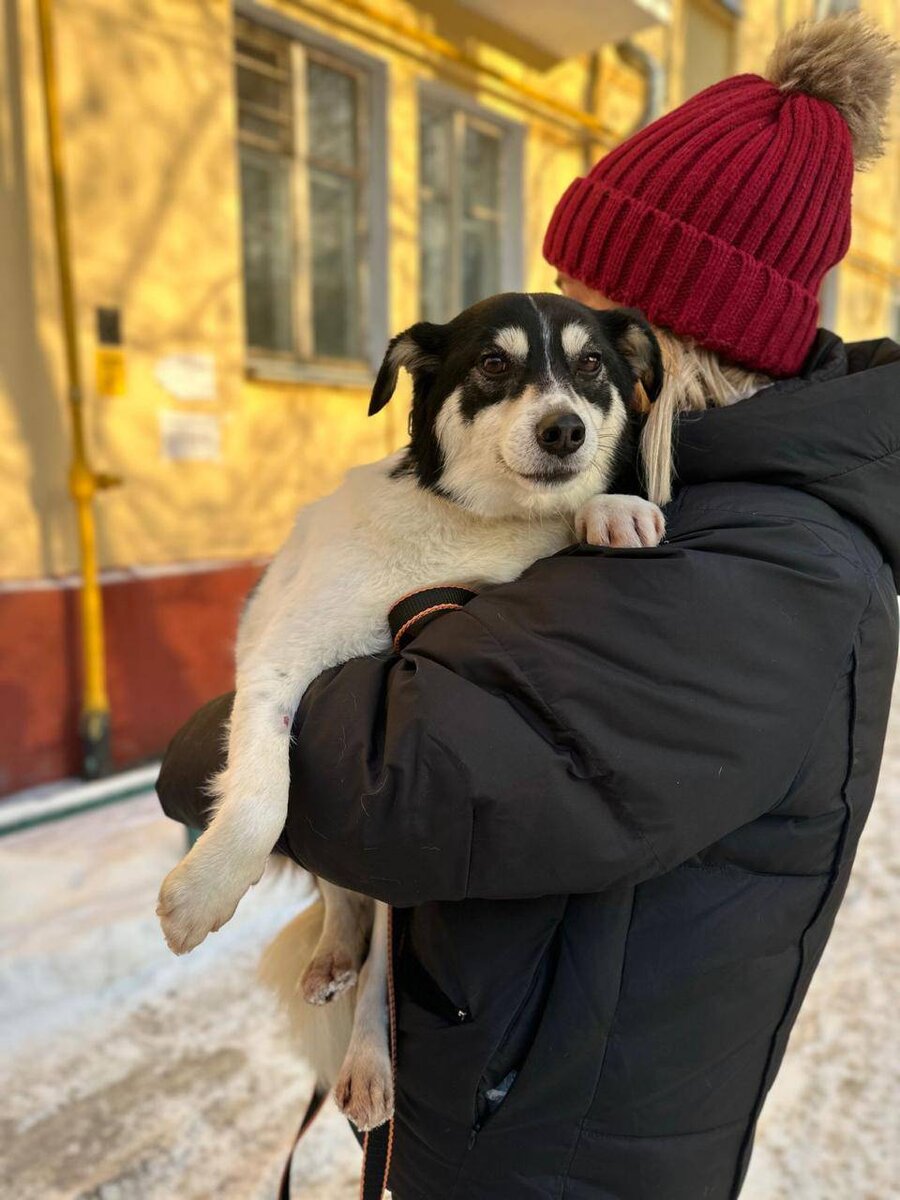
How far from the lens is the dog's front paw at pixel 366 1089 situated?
1352 mm

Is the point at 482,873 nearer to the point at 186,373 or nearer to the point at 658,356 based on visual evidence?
the point at 658,356

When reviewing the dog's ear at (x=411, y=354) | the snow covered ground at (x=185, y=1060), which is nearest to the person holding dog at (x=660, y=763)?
the dog's ear at (x=411, y=354)

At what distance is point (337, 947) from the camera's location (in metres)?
1.63

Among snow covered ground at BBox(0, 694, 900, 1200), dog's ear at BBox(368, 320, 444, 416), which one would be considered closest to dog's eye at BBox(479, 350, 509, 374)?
dog's ear at BBox(368, 320, 444, 416)

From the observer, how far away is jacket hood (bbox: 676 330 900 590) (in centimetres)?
114

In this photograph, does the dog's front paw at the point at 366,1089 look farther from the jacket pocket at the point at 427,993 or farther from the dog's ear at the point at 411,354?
the dog's ear at the point at 411,354

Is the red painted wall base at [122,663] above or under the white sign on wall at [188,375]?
under

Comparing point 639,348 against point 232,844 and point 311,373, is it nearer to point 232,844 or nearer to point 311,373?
point 232,844

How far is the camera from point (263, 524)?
486cm

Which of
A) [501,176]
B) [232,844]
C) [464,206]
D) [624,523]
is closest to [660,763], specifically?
[624,523]

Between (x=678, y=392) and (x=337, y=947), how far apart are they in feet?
3.78

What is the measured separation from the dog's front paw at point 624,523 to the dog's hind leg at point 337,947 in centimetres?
81

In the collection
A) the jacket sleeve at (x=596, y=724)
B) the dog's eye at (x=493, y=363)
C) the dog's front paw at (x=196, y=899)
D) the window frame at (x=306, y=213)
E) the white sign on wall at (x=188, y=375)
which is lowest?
the dog's front paw at (x=196, y=899)

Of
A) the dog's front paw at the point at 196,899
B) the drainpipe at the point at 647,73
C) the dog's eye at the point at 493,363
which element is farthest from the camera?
the drainpipe at the point at 647,73
